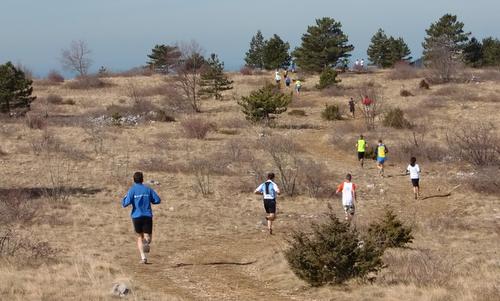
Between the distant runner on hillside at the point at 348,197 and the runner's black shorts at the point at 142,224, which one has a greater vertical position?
the runner's black shorts at the point at 142,224

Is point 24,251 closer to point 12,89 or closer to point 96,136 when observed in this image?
point 96,136

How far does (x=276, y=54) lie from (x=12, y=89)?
114ft

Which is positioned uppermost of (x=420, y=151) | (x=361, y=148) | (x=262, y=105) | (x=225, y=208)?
(x=262, y=105)

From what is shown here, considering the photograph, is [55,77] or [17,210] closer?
[17,210]

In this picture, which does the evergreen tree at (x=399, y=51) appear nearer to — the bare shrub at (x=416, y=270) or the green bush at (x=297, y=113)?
the green bush at (x=297, y=113)

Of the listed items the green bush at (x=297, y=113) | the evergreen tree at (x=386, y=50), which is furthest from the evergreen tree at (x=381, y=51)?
the green bush at (x=297, y=113)

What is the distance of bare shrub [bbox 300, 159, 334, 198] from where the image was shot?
18859 millimetres

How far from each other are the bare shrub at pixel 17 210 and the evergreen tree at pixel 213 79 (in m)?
27.2

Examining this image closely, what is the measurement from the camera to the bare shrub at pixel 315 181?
1886 centimetres

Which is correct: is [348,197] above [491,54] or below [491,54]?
below

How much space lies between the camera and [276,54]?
6575cm

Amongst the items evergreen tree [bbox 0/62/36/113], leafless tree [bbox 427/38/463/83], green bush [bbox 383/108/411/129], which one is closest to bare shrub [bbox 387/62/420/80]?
leafless tree [bbox 427/38/463/83]

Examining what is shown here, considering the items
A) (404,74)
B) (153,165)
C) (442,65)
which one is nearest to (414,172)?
(153,165)

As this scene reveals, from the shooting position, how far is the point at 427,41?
5788cm
